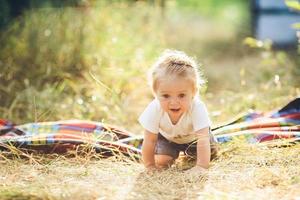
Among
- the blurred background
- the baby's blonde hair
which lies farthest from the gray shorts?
the blurred background

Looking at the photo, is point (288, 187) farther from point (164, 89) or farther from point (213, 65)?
point (213, 65)

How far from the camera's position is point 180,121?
329cm

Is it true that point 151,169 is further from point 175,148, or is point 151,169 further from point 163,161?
point 175,148

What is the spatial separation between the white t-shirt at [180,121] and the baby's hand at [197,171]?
0.21 m

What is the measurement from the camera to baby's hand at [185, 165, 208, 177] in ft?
10.1

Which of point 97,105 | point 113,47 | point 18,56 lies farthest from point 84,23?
point 97,105

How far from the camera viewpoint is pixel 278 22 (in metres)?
7.97

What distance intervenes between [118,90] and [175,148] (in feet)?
5.73

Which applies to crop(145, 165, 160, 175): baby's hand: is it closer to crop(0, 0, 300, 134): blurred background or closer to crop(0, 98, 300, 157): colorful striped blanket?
crop(0, 98, 300, 157): colorful striped blanket

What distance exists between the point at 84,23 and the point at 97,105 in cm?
124

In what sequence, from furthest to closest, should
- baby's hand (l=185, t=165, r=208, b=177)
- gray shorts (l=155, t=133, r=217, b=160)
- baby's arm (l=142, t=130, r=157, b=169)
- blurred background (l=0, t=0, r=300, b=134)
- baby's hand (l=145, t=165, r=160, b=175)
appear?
blurred background (l=0, t=0, r=300, b=134), gray shorts (l=155, t=133, r=217, b=160), baby's arm (l=142, t=130, r=157, b=169), baby's hand (l=145, t=165, r=160, b=175), baby's hand (l=185, t=165, r=208, b=177)

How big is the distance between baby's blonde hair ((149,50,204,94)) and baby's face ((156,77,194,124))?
0.03 meters

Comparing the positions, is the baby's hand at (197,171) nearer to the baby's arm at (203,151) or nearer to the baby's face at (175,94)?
the baby's arm at (203,151)

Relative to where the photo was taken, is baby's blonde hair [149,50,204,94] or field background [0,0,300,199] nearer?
field background [0,0,300,199]
